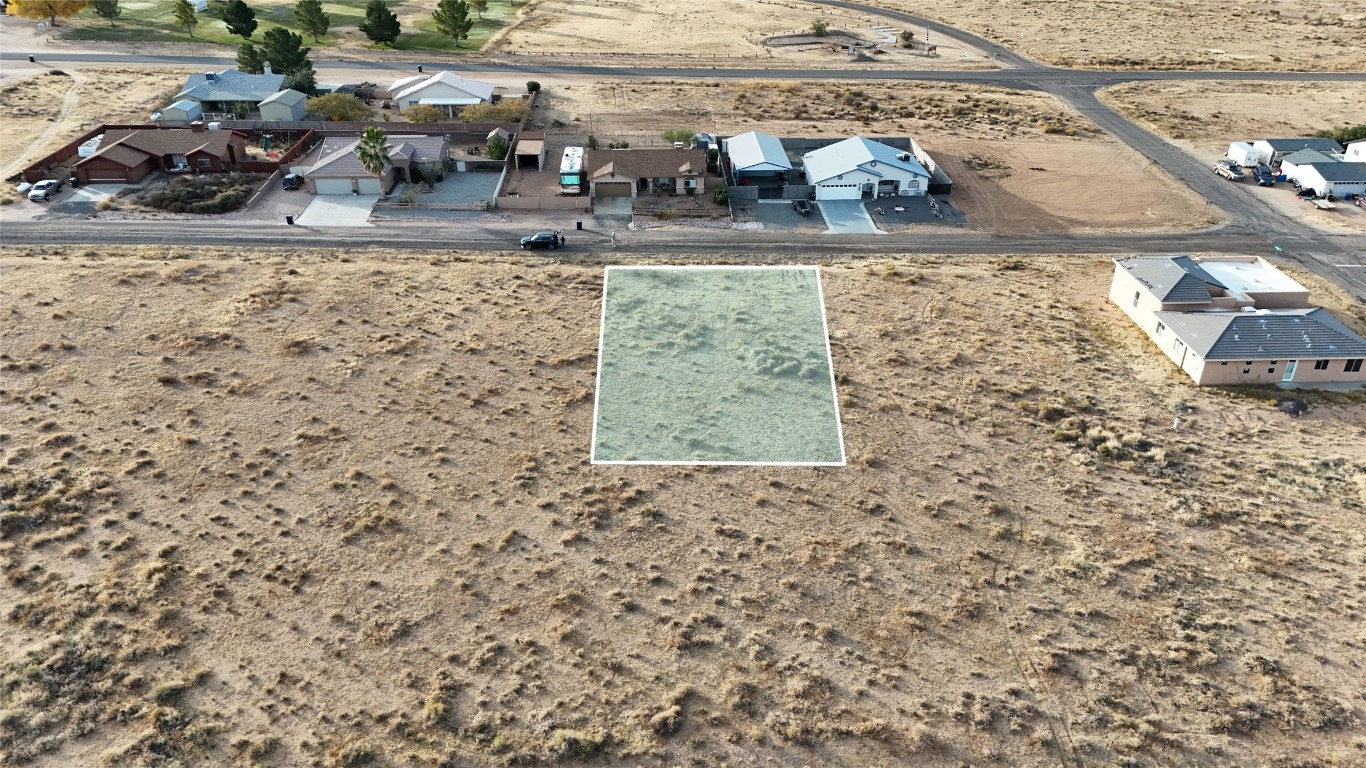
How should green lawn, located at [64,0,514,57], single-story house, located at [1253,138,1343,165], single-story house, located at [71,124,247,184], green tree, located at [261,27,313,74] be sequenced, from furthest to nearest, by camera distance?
green lawn, located at [64,0,514,57] < green tree, located at [261,27,313,74] < single-story house, located at [1253,138,1343,165] < single-story house, located at [71,124,247,184]

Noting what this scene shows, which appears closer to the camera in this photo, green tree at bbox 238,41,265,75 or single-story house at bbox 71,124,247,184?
single-story house at bbox 71,124,247,184

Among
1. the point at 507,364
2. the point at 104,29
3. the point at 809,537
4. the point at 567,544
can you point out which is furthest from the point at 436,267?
the point at 104,29

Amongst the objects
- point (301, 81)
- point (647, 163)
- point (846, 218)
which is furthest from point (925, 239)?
point (301, 81)

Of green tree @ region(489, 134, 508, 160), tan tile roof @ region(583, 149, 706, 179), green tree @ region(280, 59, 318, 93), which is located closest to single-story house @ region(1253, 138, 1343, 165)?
tan tile roof @ region(583, 149, 706, 179)

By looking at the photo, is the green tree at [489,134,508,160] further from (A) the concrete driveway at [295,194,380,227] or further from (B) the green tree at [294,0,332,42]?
(B) the green tree at [294,0,332,42]

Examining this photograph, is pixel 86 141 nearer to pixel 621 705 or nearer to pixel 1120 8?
pixel 621 705

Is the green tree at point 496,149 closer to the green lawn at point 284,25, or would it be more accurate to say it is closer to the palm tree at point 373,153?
the palm tree at point 373,153

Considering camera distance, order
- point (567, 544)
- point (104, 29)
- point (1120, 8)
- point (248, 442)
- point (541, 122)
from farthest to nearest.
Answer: point (1120, 8)
point (104, 29)
point (541, 122)
point (248, 442)
point (567, 544)
